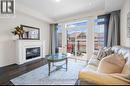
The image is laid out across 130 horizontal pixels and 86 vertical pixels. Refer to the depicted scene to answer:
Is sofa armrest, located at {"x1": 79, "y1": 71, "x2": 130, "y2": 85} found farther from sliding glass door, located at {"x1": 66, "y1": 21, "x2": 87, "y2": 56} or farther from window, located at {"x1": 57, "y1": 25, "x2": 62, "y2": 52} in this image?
window, located at {"x1": 57, "y1": 25, "x2": 62, "y2": 52}

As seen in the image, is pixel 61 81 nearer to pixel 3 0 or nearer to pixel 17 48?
pixel 17 48

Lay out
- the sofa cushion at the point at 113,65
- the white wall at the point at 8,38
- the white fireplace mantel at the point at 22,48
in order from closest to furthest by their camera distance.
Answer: the sofa cushion at the point at 113,65 → the white wall at the point at 8,38 → the white fireplace mantel at the point at 22,48

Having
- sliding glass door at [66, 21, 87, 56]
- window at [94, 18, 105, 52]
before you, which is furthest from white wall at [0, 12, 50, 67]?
window at [94, 18, 105, 52]

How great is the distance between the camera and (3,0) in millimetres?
2777

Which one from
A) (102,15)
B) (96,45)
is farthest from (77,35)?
(102,15)

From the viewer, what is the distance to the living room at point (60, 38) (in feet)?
8.07

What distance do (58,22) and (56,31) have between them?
59cm

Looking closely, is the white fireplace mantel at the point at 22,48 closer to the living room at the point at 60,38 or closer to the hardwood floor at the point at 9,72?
the living room at the point at 60,38

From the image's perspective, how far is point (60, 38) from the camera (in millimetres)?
5809

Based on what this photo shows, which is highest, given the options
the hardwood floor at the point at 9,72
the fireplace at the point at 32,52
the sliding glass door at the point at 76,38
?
the sliding glass door at the point at 76,38

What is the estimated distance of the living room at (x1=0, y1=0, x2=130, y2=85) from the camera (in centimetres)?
246

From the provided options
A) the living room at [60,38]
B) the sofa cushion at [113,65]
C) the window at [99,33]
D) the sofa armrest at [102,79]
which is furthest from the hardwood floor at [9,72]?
the window at [99,33]

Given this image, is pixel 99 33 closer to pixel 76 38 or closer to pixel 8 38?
pixel 76 38

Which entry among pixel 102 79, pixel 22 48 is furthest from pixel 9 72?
pixel 102 79
